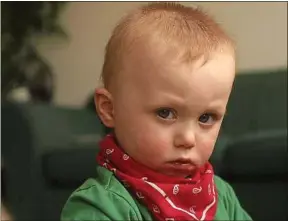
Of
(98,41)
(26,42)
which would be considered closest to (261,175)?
(98,41)

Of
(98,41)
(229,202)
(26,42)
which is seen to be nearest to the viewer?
(229,202)

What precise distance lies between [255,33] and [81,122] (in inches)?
27.3

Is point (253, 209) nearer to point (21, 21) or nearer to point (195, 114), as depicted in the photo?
point (195, 114)

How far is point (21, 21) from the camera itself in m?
2.21

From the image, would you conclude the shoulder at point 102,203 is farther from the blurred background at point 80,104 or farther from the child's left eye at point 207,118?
the blurred background at point 80,104

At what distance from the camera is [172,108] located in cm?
83

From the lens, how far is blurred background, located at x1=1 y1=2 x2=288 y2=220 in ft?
5.09

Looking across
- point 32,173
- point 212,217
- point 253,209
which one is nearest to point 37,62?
point 32,173

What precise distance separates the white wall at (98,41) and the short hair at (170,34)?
3.54 feet

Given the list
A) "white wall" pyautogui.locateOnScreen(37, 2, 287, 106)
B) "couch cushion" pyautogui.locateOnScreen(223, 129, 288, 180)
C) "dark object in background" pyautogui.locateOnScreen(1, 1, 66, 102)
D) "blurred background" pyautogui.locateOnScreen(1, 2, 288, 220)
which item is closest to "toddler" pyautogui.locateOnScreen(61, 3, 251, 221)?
"blurred background" pyautogui.locateOnScreen(1, 2, 288, 220)

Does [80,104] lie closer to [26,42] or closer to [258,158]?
[26,42]

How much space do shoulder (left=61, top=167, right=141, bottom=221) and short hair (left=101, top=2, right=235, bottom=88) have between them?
146mm

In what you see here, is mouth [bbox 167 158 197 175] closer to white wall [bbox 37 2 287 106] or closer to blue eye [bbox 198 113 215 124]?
blue eye [bbox 198 113 215 124]

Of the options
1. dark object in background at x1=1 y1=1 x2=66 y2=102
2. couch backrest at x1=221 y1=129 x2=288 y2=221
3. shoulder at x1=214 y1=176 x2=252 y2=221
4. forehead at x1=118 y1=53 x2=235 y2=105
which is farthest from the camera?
dark object in background at x1=1 y1=1 x2=66 y2=102
